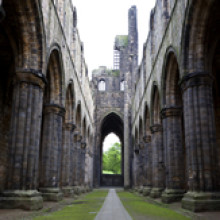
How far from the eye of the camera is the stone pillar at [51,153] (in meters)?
12.7

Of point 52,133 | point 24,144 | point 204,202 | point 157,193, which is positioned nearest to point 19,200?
point 24,144

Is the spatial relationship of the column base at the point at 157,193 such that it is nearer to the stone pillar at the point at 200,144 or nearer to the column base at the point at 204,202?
the stone pillar at the point at 200,144

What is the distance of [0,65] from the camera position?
45.2ft

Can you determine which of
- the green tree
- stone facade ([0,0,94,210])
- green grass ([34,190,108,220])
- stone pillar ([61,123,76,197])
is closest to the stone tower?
stone pillar ([61,123,76,197])

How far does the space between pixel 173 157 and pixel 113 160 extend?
201 feet

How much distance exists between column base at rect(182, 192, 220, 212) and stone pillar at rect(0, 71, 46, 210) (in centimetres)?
453

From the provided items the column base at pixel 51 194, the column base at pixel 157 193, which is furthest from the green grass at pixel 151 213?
the column base at pixel 157 193

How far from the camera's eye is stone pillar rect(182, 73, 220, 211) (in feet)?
28.6

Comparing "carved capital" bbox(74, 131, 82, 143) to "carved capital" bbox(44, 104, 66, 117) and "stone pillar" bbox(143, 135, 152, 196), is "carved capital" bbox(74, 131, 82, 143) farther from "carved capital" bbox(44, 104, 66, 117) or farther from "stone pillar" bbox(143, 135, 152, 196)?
"carved capital" bbox(44, 104, 66, 117)

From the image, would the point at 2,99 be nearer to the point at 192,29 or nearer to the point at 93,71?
the point at 192,29

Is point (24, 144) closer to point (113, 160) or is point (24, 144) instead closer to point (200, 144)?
point (200, 144)

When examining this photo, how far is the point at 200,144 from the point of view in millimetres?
9273

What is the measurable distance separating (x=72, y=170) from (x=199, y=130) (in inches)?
467

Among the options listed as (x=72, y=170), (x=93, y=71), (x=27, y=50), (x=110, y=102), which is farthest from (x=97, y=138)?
(x=27, y=50)
